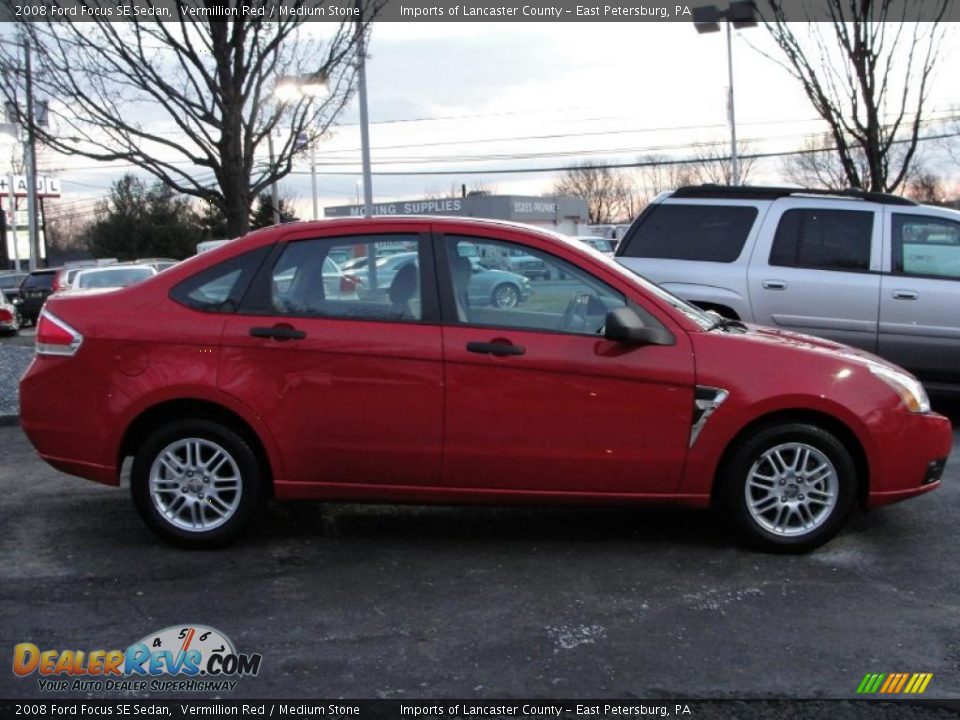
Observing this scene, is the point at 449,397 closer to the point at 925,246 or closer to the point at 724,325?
the point at 724,325

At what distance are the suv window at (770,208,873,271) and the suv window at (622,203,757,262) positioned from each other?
0.35 metres

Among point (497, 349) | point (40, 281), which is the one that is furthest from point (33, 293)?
point (497, 349)

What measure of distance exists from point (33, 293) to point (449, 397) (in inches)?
965

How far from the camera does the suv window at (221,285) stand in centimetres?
511

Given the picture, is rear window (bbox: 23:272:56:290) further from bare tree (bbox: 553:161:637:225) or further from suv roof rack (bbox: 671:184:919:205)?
bare tree (bbox: 553:161:637:225)

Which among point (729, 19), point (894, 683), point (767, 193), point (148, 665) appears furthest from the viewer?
point (729, 19)

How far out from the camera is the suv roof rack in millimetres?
8523

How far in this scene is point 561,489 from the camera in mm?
5004

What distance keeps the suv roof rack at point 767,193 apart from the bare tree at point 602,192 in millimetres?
88150

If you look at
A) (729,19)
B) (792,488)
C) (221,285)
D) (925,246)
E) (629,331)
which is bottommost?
(792,488)

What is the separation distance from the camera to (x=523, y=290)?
5.09m

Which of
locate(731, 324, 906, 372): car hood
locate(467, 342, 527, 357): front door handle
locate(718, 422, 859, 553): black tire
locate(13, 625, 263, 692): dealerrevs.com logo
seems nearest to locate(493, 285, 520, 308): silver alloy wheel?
locate(467, 342, 527, 357): front door handle

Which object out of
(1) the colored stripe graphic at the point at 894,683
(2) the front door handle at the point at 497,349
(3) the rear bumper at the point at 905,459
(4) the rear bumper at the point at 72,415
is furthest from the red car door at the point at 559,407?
(4) the rear bumper at the point at 72,415

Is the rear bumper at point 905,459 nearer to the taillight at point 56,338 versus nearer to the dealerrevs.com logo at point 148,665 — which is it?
the dealerrevs.com logo at point 148,665
